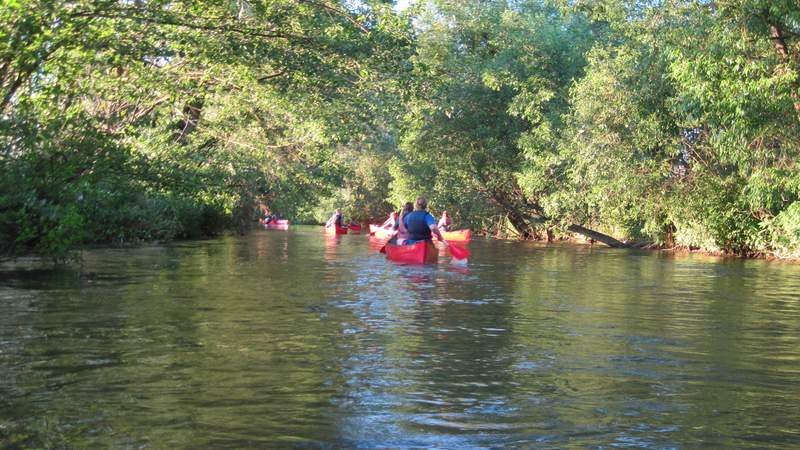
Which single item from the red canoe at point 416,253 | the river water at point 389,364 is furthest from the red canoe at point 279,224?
the river water at point 389,364

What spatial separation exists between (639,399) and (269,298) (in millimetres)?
7548

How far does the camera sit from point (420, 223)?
66.7ft

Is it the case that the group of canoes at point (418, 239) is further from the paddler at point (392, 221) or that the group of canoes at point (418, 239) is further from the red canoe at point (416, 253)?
the paddler at point (392, 221)

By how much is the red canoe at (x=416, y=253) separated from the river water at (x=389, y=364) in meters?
3.85

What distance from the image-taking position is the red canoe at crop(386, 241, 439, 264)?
66.1 ft

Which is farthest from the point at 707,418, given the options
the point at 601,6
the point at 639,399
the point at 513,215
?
the point at 513,215

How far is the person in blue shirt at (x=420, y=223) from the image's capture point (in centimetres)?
2014

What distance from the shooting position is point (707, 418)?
20.7 ft

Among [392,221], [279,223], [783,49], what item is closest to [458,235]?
[392,221]

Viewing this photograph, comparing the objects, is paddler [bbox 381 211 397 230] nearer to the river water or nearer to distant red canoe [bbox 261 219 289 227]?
the river water

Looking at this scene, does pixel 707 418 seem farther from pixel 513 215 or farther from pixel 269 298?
pixel 513 215

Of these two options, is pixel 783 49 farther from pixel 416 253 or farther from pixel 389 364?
pixel 389 364

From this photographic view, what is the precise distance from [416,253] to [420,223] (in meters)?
0.66

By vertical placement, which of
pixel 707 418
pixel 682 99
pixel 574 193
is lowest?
pixel 707 418
